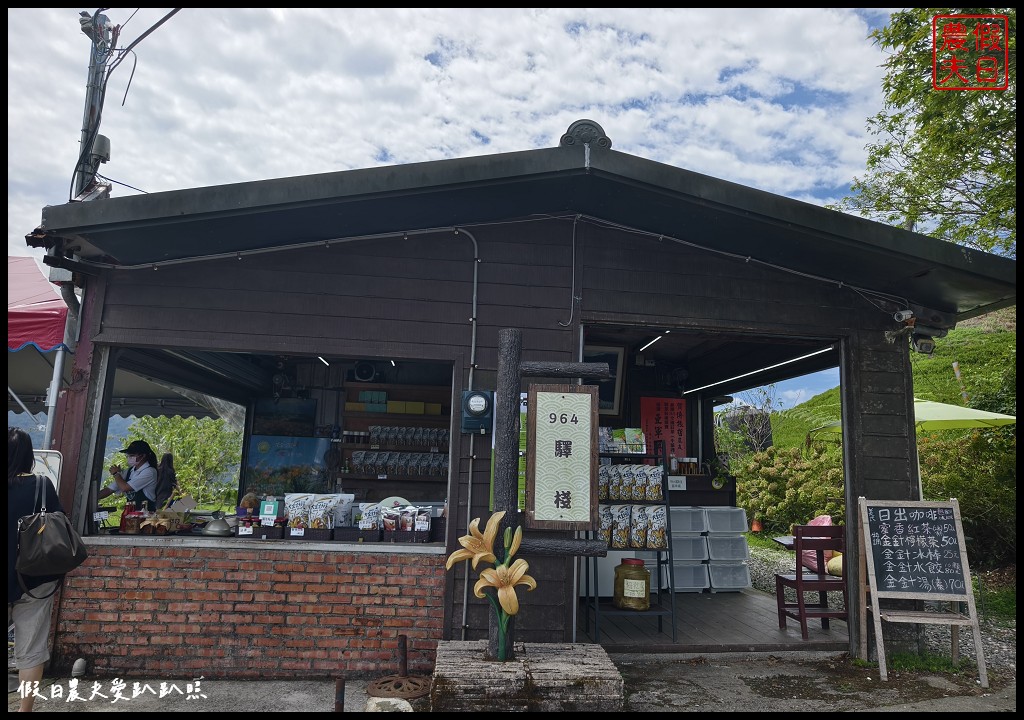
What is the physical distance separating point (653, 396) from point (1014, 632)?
4.38 m

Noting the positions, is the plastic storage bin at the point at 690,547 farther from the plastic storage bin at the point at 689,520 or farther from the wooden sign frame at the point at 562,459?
the wooden sign frame at the point at 562,459

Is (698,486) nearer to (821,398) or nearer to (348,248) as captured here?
(348,248)

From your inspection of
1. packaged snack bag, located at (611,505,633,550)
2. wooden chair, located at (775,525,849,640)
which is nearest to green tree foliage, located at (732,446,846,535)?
wooden chair, located at (775,525,849,640)

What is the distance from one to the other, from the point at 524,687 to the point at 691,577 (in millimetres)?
4467

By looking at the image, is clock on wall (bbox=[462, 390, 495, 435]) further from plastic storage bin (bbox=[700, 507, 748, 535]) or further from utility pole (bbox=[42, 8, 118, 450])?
plastic storage bin (bbox=[700, 507, 748, 535])

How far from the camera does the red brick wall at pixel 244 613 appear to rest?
4.40 metres

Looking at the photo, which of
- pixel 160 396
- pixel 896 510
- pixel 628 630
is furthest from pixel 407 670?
pixel 160 396

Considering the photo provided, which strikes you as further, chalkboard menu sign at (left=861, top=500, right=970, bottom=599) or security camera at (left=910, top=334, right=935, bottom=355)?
security camera at (left=910, top=334, right=935, bottom=355)

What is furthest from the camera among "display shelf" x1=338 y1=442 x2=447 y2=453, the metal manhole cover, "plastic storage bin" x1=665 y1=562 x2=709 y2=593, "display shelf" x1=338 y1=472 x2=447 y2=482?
"display shelf" x1=338 y1=442 x2=447 y2=453

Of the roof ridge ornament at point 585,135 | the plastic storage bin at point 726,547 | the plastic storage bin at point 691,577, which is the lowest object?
the plastic storage bin at point 691,577

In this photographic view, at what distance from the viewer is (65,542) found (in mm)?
3643

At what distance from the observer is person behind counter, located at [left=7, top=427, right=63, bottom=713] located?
3.60 m

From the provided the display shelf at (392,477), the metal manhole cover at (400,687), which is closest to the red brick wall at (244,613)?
the metal manhole cover at (400,687)

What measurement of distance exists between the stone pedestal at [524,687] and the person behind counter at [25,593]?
2.25 m
